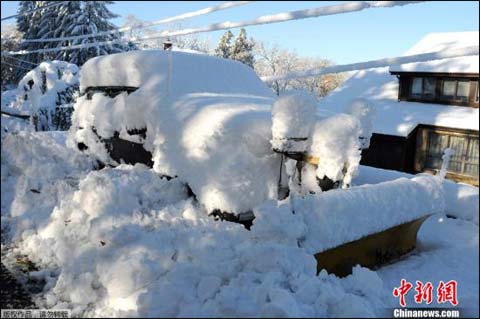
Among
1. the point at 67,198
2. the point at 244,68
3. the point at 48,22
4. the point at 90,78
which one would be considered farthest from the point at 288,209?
the point at 48,22

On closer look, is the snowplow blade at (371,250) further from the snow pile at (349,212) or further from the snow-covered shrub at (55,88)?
the snow-covered shrub at (55,88)

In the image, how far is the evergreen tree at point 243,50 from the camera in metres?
12.3

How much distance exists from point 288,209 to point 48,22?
12.0 metres

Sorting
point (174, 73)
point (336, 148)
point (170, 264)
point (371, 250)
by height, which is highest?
point (174, 73)

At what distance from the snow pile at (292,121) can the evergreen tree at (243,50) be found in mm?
7481

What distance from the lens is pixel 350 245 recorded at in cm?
463

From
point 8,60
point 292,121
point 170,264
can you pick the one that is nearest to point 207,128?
point 292,121

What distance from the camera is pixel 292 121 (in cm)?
488

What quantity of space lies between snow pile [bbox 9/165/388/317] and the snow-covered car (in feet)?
1.68

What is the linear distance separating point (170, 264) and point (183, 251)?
0.26 metres

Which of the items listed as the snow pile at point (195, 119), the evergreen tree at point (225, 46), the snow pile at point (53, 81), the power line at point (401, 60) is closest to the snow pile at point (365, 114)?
the snow pile at point (195, 119)

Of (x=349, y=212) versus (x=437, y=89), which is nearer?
(x=349, y=212)

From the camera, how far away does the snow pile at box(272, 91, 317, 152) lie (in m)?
4.89

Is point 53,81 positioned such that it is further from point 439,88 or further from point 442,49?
point 442,49
